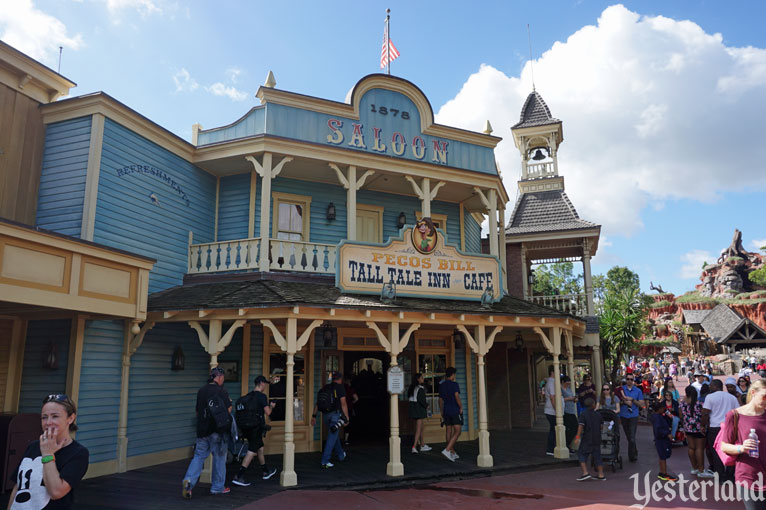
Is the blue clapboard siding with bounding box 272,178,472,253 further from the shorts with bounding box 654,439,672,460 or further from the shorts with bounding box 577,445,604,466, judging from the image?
the shorts with bounding box 654,439,672,460

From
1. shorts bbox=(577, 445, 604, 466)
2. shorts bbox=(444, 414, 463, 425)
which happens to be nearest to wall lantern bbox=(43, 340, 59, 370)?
shorts bbox=(444, 414, 463, 425)

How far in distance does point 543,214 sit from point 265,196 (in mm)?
11095

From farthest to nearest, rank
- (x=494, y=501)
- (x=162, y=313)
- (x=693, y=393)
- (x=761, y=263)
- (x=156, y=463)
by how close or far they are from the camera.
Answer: (x=761, y=263) < (x=156, y=463) < (x=162, y=313) < (x=693, y=393) < (x=494, y=501)

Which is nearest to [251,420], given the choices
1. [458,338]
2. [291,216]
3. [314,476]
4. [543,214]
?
[314,476]

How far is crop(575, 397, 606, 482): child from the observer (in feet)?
28.8

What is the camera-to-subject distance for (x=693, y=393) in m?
8.57

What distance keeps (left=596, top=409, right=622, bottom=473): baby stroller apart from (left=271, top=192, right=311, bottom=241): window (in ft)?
24.3

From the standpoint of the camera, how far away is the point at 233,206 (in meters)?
12.4

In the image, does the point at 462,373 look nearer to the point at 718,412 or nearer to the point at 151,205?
the point at 718,412

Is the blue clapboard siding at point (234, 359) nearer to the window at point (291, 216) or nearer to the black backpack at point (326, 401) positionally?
the black backpack at point (326, 401)

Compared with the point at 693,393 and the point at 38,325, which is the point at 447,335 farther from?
the point at 38,325

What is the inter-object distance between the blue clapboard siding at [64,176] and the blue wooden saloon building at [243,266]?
4 centimetres

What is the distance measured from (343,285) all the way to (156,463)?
4909 mm

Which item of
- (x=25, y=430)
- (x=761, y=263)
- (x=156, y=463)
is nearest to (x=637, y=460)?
(x=156, y=463)
